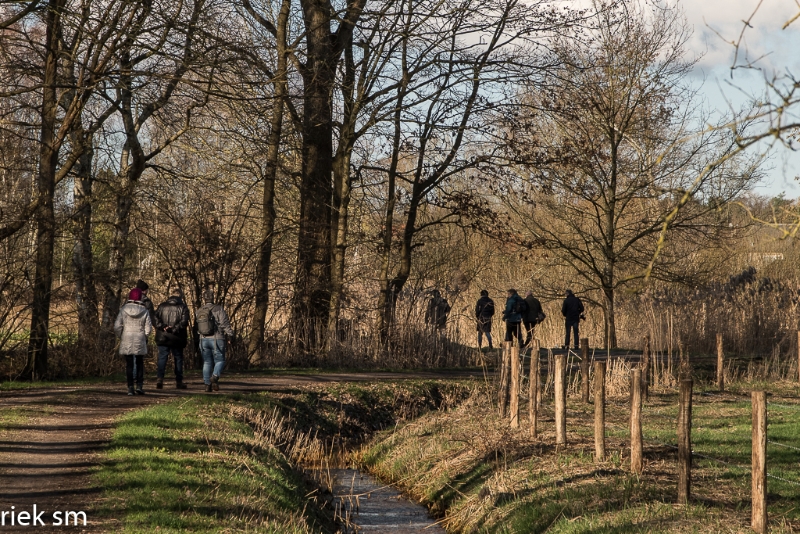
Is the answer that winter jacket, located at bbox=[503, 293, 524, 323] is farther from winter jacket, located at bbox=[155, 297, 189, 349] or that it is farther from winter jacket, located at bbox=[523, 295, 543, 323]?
winter jacket, located at bbox=[155, 297, 189, 349]

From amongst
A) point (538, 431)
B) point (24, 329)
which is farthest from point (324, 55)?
point (538, 431)

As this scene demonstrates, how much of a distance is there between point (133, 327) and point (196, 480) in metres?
6.54

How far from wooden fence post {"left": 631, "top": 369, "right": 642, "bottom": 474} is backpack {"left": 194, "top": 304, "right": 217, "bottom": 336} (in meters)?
7.98

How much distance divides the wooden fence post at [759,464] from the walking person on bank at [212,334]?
9.59m

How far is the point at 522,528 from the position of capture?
359 inches

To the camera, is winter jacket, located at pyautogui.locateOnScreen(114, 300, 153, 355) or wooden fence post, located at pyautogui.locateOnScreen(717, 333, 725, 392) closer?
winter jacket, located at pyautogui.locateOnScreen(114, 300, 153, 355)

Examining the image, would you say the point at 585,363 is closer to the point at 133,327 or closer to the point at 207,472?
the point at 207,472

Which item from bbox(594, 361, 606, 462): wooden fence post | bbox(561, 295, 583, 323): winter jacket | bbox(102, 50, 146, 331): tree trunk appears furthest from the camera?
bbox(561, 295, 583, 323): winter jacket

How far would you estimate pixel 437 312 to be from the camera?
23406mm

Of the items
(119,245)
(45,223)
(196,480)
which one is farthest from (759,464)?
(119,245)

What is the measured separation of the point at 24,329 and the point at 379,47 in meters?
11.0

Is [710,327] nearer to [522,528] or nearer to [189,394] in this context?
[189,394]

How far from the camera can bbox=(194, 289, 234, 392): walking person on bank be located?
1529 centimetres

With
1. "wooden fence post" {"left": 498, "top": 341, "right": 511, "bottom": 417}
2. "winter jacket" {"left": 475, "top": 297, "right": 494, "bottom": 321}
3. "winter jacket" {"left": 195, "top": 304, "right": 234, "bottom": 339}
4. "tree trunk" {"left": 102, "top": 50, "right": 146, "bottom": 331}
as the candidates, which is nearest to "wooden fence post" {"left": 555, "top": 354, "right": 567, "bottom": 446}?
"wooden fence post" {"left": 498, "top": 341, "right": 511, "bottom": 417}
